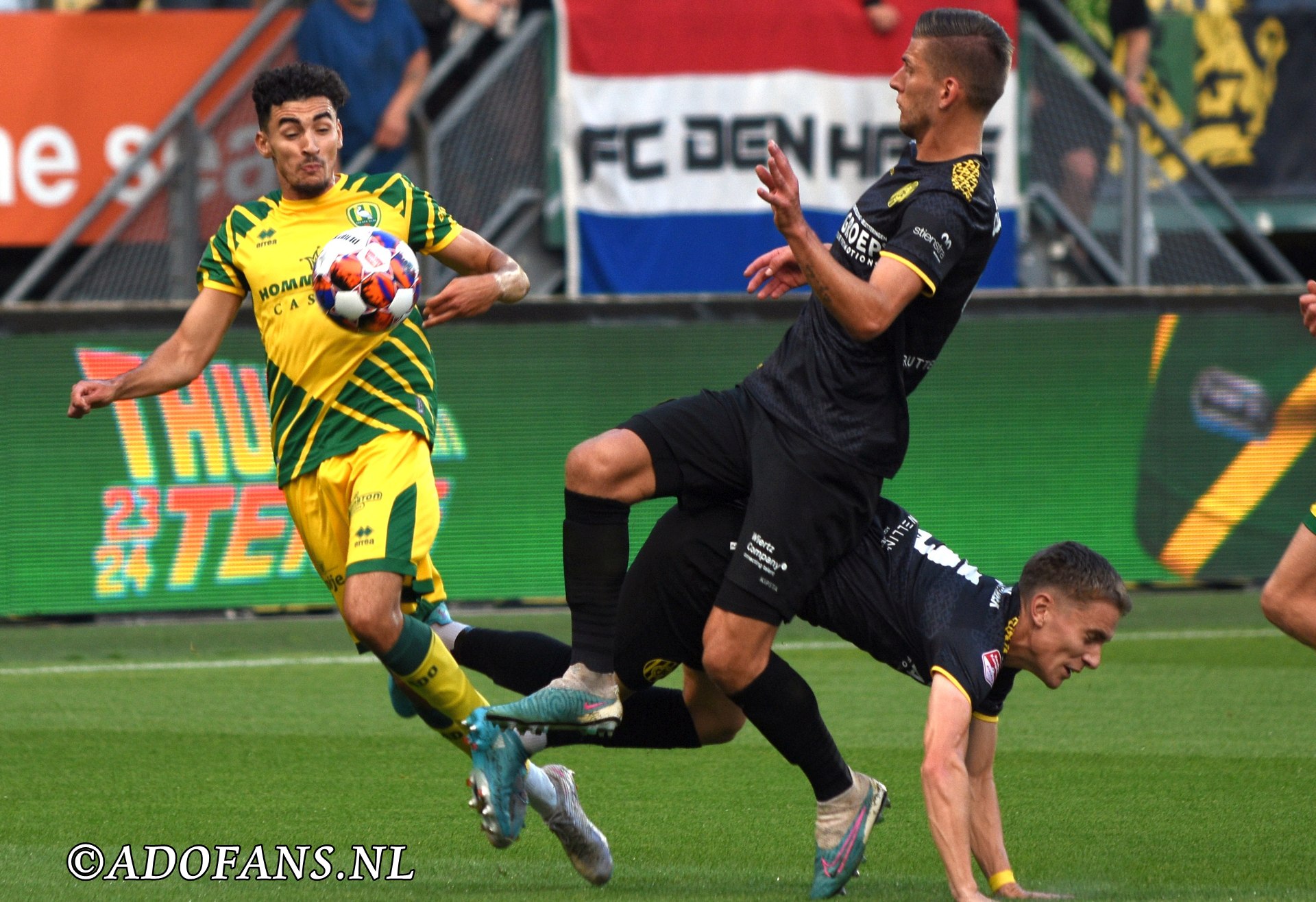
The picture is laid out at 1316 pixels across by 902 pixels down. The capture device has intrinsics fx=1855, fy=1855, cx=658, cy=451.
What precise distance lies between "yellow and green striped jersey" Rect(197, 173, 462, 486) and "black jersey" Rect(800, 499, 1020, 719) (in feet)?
4.74

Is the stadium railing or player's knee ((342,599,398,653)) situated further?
the stadium railing

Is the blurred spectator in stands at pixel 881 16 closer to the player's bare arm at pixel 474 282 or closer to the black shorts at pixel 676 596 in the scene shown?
the player's bare arm at pixel 474 282

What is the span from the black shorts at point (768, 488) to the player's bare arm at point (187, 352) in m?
1.44

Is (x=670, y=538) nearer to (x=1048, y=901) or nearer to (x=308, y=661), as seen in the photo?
(x=1048, y=901)

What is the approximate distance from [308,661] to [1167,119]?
7589 millimetres

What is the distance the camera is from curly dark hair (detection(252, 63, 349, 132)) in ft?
18.8

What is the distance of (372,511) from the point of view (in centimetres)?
548

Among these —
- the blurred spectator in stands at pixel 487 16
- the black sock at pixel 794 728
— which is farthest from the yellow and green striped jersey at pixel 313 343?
the blurred spectator in stands at pixel 487 16

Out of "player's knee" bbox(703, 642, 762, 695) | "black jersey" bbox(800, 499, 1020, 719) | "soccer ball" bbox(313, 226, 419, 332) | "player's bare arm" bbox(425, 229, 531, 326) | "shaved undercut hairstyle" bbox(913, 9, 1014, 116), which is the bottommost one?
"player's knee" bbox(703, 642, 762, 695)

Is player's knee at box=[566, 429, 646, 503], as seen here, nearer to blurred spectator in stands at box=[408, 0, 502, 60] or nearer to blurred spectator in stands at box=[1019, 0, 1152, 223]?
blurred spectator in stands at box=[408, 0, 502, 60]

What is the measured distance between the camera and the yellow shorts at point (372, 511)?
5453 millimetres

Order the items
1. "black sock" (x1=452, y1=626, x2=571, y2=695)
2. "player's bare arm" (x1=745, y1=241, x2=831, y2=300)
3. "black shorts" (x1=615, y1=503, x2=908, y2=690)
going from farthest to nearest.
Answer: "black sock" (x1=452, y1=626, x2=571, y2=695) < "player's bare arm" (x1=745, y1=241, x2=831, y2=300) < "black shorts" (x1=615, y1=503, x2=908, y2=690)

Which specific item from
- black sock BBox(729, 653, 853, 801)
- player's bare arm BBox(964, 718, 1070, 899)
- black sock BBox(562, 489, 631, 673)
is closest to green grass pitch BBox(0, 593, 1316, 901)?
player's bare arm BBox(964, 718, 1070, 899)

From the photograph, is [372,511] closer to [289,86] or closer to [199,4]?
[289,86]
